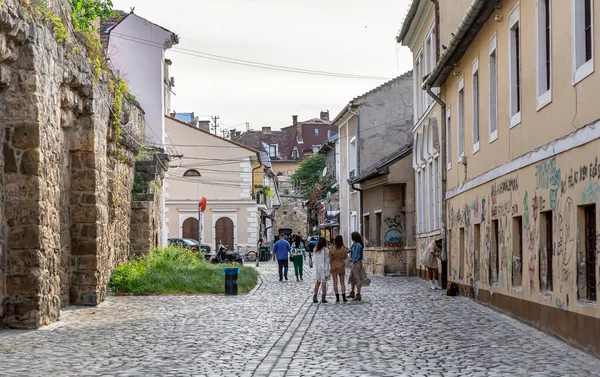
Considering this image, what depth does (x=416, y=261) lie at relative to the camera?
36688 mm

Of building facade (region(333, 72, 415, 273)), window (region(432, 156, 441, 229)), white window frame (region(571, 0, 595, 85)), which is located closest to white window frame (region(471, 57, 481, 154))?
window (region(432, 156, 441, 229))

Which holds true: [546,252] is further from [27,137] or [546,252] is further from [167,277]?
[167,277]

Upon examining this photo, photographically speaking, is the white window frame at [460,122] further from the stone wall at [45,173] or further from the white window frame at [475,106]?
the stone wall at [45,173]

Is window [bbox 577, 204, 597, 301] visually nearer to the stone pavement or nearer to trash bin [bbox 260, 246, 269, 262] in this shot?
the stone pavement

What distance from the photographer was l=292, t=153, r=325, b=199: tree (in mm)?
97438

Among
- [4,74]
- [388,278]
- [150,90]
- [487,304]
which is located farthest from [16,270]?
[150,90]

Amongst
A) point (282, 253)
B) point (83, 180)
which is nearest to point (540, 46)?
point (83, 180)

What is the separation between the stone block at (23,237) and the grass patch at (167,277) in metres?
9.24

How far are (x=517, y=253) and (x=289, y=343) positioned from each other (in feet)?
17.5

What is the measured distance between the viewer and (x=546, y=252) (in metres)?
15.3

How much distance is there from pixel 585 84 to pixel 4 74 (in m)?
8.01

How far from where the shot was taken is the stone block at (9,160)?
15.7m

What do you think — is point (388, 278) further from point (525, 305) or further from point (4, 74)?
point (4, 74)

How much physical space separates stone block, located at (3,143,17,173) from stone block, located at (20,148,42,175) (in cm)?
12
